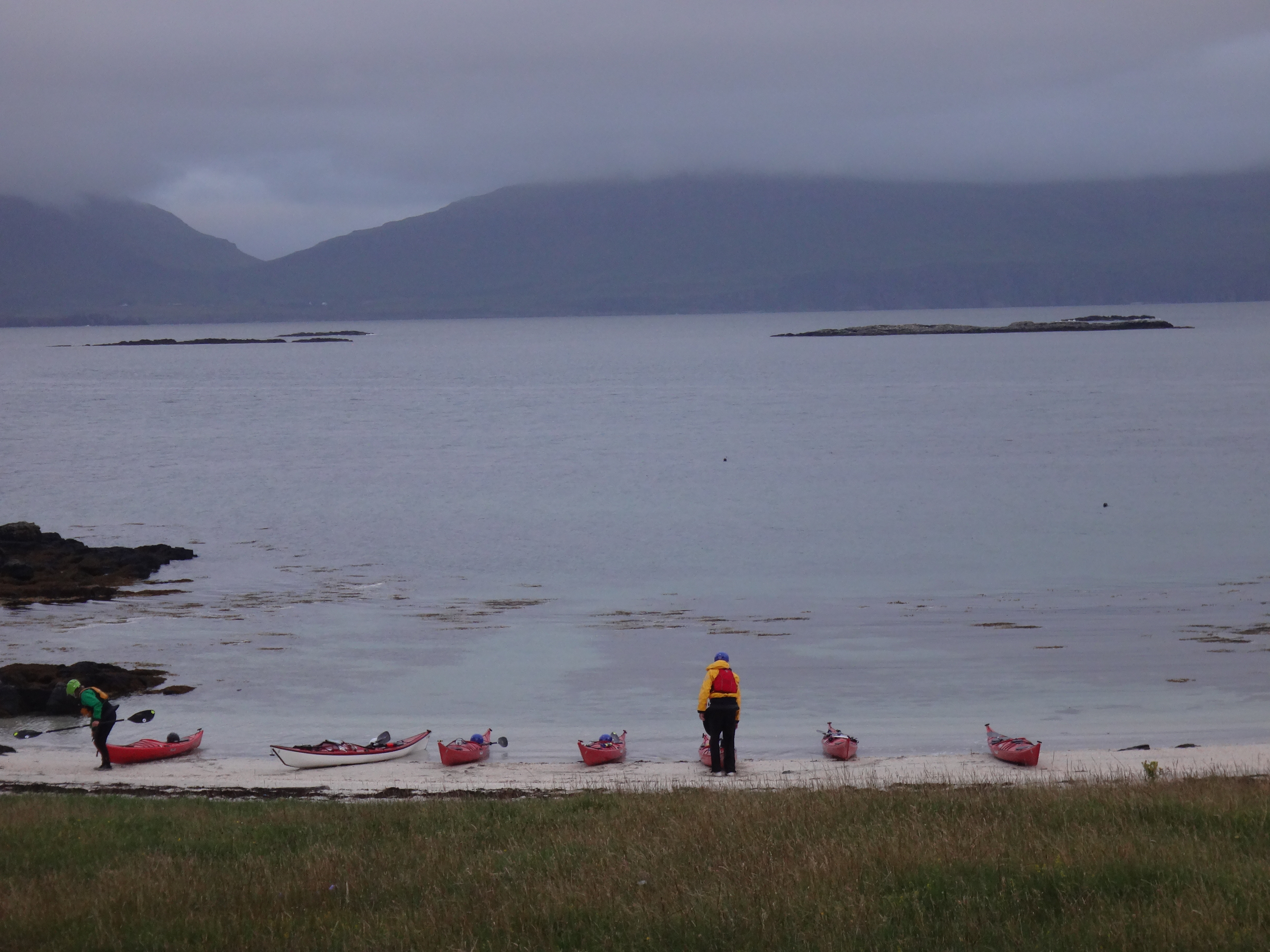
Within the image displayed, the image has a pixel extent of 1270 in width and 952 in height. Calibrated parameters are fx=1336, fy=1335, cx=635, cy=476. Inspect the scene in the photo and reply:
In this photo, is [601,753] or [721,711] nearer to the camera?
[721,711]

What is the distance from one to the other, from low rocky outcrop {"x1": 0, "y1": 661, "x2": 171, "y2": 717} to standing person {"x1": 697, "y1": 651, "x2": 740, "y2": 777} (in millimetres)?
11549

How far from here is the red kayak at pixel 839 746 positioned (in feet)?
63.5

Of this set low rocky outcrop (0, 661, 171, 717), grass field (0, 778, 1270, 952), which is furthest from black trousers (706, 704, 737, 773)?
low rocky outcrop (0, 661, 171, 717)

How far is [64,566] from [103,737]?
66.8ft

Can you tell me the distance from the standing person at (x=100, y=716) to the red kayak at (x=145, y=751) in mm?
208

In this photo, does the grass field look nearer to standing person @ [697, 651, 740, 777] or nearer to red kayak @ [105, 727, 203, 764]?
standing person @ [697, 651, 740, 777]

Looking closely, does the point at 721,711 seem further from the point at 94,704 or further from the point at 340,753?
the point at 94,704

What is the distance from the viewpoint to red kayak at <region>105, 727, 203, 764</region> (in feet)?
66.4

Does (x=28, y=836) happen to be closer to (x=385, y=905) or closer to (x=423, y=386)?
(x=385, y=905)

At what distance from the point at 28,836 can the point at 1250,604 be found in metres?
28.2

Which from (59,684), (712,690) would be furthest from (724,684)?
(59,684)

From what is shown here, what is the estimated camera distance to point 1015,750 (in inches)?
737

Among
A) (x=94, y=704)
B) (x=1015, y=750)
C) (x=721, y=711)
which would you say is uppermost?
(x=721, y=711)

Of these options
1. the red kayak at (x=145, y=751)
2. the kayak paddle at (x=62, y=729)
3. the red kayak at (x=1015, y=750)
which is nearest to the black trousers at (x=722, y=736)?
the red kayak at (x=1015, y=750)
